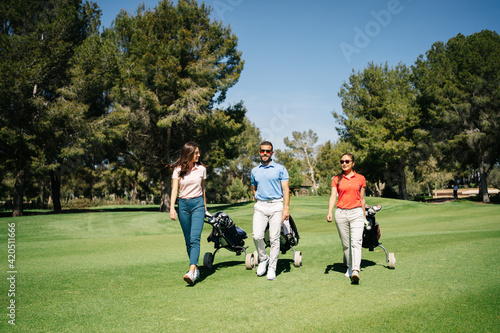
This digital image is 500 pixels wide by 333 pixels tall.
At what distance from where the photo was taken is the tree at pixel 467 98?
36656 mm

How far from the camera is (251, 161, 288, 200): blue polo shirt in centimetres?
636

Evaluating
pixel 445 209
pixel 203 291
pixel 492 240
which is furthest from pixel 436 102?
pixel 203 291

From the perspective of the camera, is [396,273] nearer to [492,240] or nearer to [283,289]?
[283,289]

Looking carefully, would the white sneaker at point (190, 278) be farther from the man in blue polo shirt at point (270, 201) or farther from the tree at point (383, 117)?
the tree at point (383, 117)

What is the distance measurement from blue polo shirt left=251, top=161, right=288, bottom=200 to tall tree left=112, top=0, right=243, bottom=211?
74.0 feet

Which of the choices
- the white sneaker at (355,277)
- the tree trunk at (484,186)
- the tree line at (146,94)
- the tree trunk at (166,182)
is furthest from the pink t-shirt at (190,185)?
the tree trunk at (484,186)

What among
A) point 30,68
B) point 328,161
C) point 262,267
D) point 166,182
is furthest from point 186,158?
point 328,161

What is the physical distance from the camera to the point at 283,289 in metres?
5.38

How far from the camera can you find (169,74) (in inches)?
1104

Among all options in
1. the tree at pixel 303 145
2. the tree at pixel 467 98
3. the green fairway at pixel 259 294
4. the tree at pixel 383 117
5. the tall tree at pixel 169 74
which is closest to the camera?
the green fairway at pixel 259 294

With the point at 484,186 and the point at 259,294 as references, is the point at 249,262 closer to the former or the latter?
the point at 259,294

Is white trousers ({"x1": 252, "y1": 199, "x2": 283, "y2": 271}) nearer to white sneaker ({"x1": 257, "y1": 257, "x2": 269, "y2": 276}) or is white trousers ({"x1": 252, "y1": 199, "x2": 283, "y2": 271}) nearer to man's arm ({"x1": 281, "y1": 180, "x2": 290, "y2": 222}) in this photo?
man's arm ({"x1": 281, "y1": 180, "x2": 290, "y2": 222})

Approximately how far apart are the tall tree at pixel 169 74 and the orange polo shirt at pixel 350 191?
23.0 meters

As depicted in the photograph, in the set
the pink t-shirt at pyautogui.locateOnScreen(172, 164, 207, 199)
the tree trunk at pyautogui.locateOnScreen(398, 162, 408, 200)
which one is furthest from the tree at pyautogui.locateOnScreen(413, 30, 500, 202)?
the pink t-shirt at pyautogui.locateOnScreen(172, 164, 207, 199)
